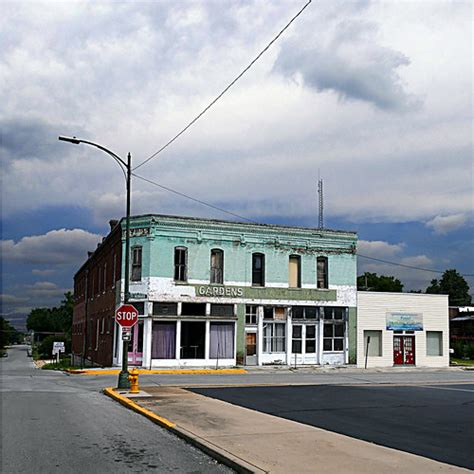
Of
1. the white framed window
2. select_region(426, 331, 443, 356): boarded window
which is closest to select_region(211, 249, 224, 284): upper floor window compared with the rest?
the white framed window

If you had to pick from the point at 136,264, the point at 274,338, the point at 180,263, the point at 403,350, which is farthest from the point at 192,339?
the point at 403,350

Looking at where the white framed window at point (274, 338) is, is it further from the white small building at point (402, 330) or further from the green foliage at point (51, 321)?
the green foliage at point (51, 321)

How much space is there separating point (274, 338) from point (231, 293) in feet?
12.8

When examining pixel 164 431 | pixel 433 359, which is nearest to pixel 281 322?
pixel 433 359

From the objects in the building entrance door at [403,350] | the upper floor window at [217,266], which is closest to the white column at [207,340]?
the upper floor window at [217,266]

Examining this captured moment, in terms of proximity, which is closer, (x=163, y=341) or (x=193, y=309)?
(x=163, y=341)

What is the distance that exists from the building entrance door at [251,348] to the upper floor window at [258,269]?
3.04m

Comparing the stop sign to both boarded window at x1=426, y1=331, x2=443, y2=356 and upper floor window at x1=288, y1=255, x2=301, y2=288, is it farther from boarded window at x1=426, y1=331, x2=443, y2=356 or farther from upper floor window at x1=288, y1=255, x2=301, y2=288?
boarded window at x1=426, y1=331, x2=443, y2=356

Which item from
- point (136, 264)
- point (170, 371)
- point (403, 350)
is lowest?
point (170, 371)

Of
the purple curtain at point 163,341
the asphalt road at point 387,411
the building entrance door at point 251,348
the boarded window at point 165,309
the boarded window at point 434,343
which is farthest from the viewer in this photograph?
the boarded window at point 434,343

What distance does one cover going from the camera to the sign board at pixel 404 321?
40.6 m

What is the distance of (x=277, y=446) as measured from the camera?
1012 centimetres

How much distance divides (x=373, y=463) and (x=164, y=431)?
15.6 ft

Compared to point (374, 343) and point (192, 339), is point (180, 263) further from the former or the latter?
point (374, 343)
